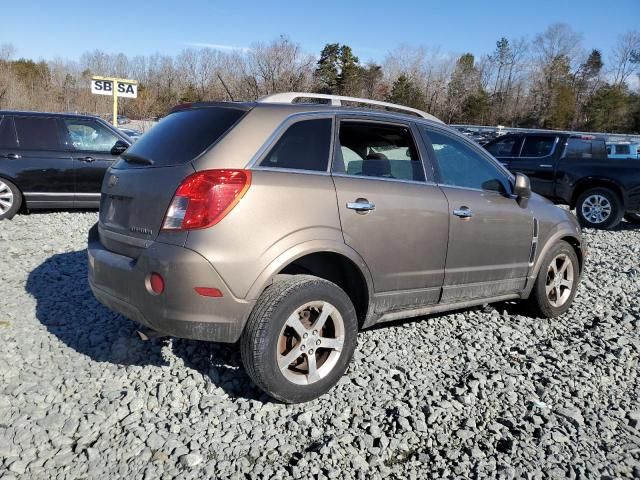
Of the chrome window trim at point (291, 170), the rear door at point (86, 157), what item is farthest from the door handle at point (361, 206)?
the rear door at point (86, 157)

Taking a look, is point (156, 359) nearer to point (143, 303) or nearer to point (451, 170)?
point (143, 303)

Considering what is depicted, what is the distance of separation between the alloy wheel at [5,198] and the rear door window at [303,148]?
6.71 m

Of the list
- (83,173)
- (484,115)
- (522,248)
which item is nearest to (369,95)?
(484,115)

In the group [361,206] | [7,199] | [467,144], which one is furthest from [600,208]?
[7,199]

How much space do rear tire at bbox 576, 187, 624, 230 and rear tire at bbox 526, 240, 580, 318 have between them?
563 centimetres

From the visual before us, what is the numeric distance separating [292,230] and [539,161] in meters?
8.93

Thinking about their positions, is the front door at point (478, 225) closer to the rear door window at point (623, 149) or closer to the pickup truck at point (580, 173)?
the pickup truck at point (580, 173)

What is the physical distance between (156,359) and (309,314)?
3.90ft

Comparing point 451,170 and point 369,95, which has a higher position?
point 369,95

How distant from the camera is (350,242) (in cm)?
329

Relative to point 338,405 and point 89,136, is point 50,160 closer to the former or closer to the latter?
point 89,136

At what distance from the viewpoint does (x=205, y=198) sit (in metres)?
2.87

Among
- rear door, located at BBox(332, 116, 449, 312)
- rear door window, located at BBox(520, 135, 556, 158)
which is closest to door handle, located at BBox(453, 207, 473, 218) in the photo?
rear door, located at BBox(332, 116, 449, 312)

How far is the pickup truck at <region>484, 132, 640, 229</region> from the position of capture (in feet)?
32.3
